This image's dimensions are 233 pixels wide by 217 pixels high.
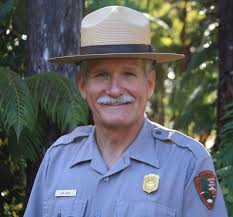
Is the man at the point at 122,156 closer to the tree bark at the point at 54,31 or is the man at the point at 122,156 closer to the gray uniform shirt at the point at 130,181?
the gray uniform shirt at the point at 130,181

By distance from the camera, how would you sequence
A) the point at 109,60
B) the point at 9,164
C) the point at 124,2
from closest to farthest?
the point at 109,60 < the point at 9,164 < the point at 124,2

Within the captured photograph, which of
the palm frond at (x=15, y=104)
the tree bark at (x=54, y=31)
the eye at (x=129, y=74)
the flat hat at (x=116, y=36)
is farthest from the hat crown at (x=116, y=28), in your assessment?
the tree bark at (x=54, y=31)

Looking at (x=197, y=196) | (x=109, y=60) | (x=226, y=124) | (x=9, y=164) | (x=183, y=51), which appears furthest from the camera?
(x=183, y=51)

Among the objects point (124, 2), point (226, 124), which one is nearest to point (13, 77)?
point (226, 124)

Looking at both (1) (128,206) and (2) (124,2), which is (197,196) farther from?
(2) (124,2)

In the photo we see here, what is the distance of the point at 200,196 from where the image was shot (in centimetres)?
245

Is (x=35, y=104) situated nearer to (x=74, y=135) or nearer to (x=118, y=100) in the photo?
(x=74, y=135)

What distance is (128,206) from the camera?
247cm

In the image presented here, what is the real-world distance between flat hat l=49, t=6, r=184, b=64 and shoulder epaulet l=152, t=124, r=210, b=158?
261mm

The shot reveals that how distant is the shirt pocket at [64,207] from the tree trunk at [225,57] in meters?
2.31

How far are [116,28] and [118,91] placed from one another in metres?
0.23

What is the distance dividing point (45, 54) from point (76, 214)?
121cm

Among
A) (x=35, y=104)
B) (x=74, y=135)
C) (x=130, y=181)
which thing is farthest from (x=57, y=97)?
(x=130, y=181)

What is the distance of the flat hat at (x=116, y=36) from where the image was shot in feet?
8.57
